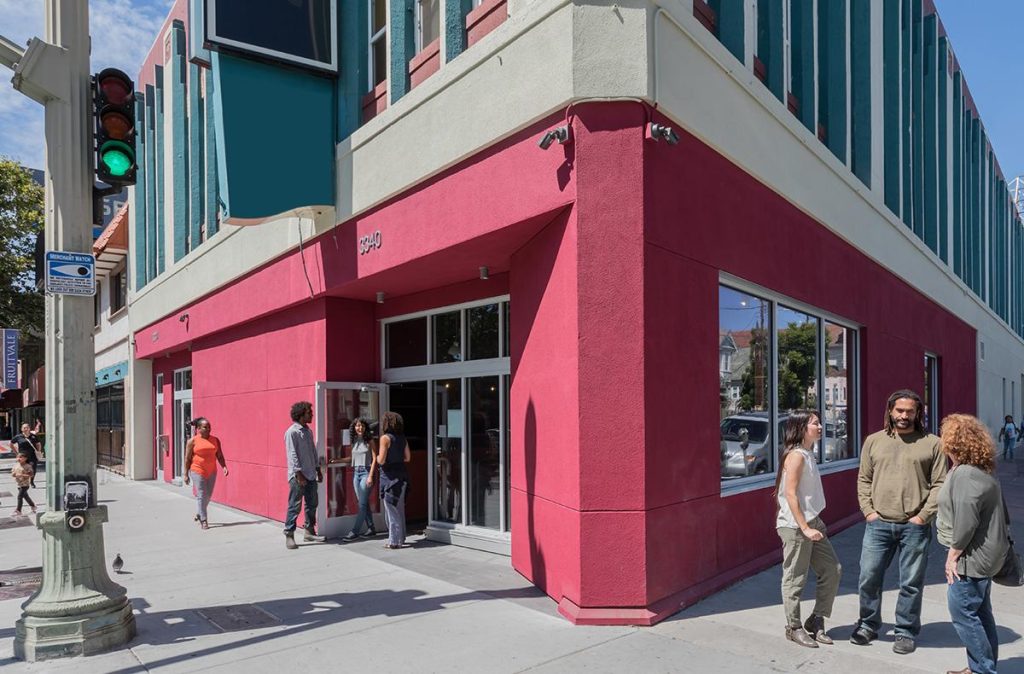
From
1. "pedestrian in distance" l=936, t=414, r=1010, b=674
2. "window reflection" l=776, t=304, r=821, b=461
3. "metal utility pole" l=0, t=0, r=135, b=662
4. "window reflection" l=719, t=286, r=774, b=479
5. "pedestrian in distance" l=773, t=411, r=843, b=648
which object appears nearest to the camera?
"pedestrian in distance" l=936, t=414, r=1010, b=674

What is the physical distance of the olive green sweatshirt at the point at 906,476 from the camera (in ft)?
17.5

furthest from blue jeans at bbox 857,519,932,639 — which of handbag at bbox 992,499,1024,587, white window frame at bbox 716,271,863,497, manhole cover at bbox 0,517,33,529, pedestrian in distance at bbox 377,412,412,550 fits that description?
manhole cover at bbox 0,517,33,529

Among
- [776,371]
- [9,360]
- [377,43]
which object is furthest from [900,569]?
[9,360]

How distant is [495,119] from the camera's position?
23.3ft

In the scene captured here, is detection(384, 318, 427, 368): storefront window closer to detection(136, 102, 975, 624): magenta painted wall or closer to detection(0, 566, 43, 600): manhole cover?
detection(136, 102, 975, 624): magenta painted wall

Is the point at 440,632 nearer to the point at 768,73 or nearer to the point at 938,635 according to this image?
the point at 938,635

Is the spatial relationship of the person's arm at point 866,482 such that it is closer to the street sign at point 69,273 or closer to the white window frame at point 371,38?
the street sign at point 69,273

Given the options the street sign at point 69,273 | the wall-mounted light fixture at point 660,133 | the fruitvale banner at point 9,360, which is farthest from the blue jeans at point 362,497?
the fruitvale banner at point 9,360

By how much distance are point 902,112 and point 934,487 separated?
12.0 metres

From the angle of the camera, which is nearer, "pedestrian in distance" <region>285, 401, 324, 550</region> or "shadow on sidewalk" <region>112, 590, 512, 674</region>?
"shadow on sidewalk" <region>112, 590, 512, 674</region>

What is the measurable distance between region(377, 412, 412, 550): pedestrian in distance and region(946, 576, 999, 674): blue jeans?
601 centimetres

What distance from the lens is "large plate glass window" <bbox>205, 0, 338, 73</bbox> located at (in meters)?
8.75

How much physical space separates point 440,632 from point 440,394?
426 centimetres

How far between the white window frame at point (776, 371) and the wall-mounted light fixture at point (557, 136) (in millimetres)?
2289
